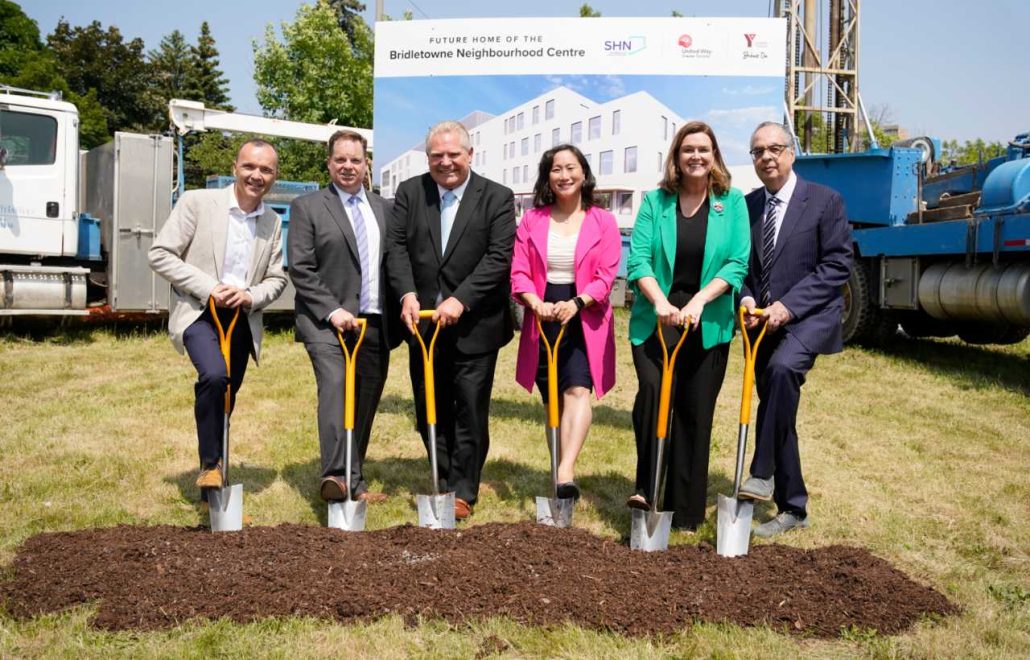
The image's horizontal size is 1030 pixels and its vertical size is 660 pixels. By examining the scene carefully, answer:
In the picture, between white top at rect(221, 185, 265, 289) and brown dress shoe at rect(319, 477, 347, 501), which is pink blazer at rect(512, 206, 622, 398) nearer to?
brown dress shoe at rect(319, 477, 347, 501)

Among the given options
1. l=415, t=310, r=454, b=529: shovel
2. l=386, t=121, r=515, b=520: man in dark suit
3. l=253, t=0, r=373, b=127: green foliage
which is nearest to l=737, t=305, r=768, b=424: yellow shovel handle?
l=386, t=121, r=515, b=520: man in dark suit

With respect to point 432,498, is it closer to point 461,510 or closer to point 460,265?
point 461,510

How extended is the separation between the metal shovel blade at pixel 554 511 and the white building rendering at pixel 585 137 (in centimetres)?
822

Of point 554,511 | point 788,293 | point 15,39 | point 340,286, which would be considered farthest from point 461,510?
point 15,39

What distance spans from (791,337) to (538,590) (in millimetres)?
1806

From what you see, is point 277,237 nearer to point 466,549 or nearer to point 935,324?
point 466,549

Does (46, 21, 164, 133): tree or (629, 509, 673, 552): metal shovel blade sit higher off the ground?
(46, 21, 164, 133): tree

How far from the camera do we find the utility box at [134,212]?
10297mm

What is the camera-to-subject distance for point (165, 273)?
4305 millimetres

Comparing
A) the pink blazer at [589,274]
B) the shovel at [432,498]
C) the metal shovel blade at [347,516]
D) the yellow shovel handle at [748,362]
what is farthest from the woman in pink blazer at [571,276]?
the metal shovel blade at [347,516]

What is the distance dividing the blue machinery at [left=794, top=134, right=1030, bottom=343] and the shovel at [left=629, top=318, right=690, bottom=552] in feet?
18.3

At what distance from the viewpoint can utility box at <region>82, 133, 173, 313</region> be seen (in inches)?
405

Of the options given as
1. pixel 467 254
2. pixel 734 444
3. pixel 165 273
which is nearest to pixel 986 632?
pixel 467 254

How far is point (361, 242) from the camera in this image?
178 inches
